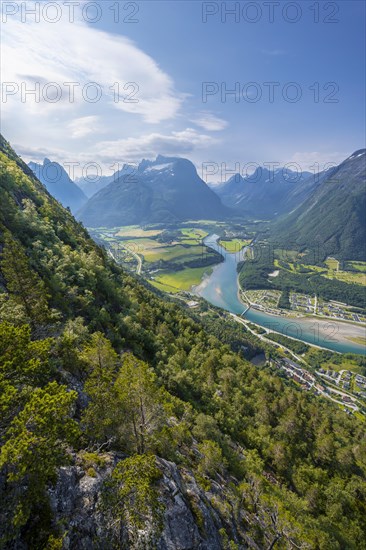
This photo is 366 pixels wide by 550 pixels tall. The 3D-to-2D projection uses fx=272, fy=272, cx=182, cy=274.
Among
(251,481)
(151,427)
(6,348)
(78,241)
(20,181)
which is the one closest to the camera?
(6,348)

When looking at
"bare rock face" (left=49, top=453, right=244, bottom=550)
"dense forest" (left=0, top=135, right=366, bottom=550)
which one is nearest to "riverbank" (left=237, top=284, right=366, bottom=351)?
"dense forest" (left=0, top=135, right=366, bottom=550)

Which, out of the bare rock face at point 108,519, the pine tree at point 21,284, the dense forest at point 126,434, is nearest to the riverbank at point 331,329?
the dense forest at point 126,434

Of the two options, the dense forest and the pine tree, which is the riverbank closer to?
the dense forest

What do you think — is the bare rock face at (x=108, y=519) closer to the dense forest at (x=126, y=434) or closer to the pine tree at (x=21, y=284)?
the dense forest at (x=126, y=434)

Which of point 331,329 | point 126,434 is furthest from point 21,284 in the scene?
point 331,329

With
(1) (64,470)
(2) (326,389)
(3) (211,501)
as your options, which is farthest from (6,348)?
(2) (326,389)

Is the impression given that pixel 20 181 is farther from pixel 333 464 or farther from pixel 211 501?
pixel 333 464

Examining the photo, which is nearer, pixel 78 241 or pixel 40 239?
pixel 40 239
